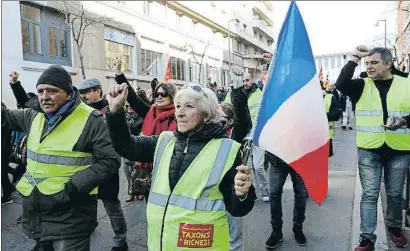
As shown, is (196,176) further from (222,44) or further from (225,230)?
(222,44)

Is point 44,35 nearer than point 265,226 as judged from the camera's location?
No

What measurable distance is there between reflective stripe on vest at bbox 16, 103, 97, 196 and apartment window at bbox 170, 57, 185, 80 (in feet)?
113

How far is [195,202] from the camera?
7.13ft

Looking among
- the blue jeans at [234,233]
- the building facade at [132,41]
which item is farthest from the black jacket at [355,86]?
the blue jeans at [234,233]

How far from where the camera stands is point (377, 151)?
3.98 metres

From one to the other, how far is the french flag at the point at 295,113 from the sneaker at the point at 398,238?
2393 millimetres

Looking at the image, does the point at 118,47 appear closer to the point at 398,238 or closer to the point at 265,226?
the point at 265,226

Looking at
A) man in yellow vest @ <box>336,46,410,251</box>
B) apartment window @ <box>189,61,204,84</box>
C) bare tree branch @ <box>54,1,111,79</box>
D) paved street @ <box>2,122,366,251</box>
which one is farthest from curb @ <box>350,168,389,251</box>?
apartment window @ <box>189,61,204,84</box>

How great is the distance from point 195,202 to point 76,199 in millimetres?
1027

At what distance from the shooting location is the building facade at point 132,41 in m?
18.5

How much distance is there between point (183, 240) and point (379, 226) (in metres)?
3.45

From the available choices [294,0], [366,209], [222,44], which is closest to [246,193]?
[294,0]

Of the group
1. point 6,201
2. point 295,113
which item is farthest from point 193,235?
point 6,201

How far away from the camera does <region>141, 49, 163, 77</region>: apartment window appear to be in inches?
1214
